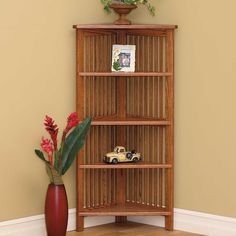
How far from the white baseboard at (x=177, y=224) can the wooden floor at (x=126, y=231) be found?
2.2 inches

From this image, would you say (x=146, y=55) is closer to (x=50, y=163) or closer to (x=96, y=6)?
(x=96, y=6)

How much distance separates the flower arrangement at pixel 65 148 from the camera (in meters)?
4.17

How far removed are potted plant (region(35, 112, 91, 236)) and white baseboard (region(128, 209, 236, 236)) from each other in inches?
29.7

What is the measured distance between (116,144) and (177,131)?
0.44 meters

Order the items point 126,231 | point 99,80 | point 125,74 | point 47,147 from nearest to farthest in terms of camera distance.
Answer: point 47,147 < point 125,74 < point 126,231 < point 99,80

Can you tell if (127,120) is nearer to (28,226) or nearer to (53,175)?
(53,175)

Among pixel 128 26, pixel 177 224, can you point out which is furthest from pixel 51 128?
pixel 177 224

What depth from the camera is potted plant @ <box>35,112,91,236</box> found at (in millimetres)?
4172

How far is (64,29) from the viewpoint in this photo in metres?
4.45

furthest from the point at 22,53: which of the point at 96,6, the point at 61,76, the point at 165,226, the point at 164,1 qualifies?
the point at 165,226

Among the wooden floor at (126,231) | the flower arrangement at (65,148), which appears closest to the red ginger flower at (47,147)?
the flower arrangement at (65,148)

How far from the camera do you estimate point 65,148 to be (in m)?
4.18

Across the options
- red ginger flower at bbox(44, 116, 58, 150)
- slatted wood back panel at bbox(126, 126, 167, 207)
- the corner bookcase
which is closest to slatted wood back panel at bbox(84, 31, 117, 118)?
the corner bookcase

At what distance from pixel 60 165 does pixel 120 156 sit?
1.51 feet
